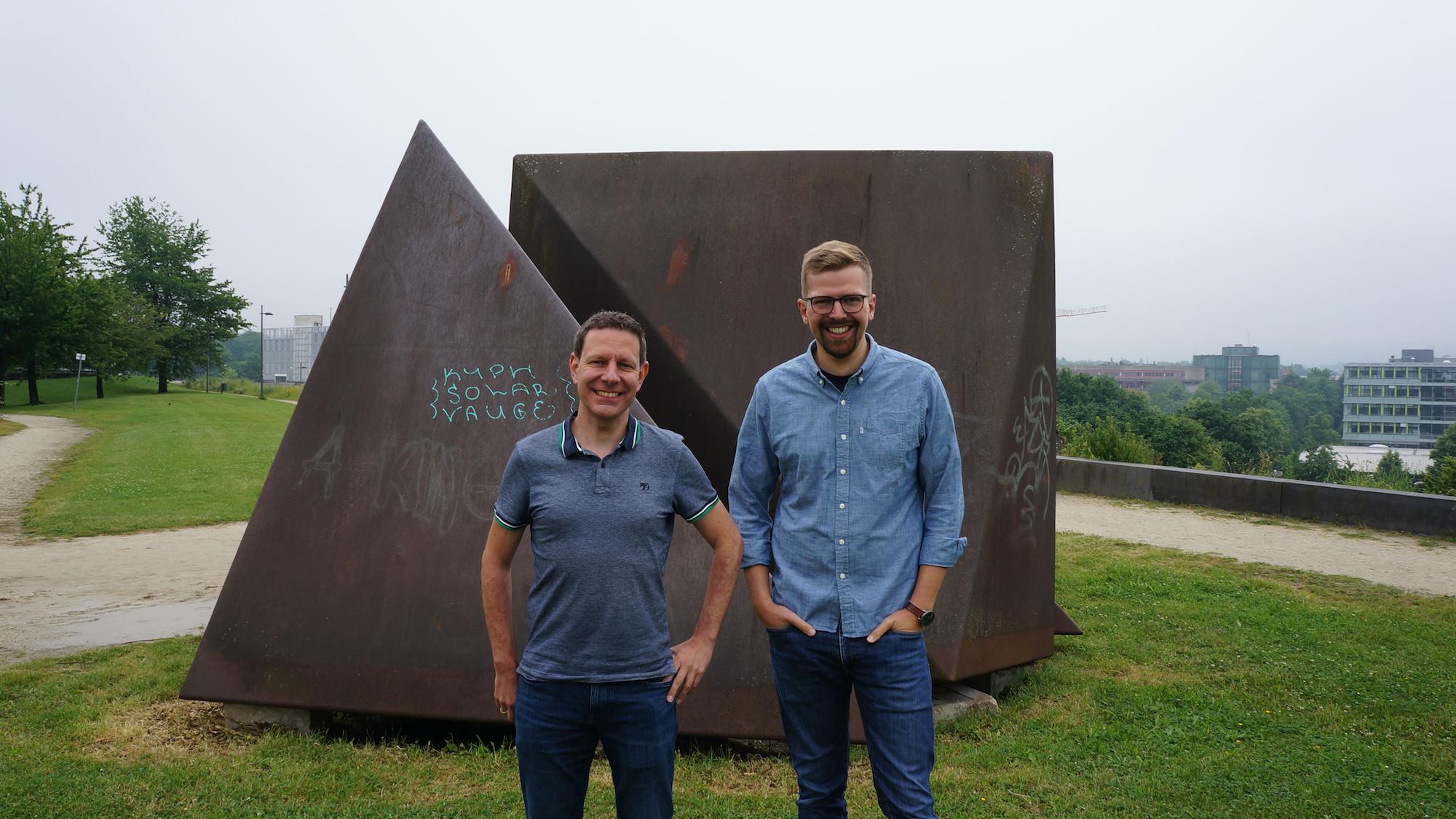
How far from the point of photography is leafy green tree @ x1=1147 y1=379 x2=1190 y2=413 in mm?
96863

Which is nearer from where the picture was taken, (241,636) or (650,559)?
(650,559)

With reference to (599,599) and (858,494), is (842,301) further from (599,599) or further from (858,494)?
(599,599)

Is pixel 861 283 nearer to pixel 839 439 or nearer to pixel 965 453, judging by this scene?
pixel 839 439

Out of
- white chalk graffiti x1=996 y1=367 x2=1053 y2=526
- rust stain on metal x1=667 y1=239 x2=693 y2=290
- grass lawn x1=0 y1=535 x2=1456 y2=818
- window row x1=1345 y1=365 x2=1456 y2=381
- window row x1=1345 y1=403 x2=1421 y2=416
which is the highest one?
window row x1=1345 y1=365 x2=1456 y2=381

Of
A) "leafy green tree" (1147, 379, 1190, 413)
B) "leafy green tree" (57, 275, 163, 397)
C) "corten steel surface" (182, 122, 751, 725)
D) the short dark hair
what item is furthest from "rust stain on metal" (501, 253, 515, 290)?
"leafy green tree" (1147, 379, 1190, 413)

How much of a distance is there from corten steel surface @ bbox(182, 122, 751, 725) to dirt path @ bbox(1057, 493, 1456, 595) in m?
7.74

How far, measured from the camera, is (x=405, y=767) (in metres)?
4.19

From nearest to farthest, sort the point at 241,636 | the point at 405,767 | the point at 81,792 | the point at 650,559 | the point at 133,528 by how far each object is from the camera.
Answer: the point at 650,559
the point at 81,792
the point at 405,767
the point at 241,636
the point at 133,528

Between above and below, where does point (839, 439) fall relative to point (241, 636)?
above

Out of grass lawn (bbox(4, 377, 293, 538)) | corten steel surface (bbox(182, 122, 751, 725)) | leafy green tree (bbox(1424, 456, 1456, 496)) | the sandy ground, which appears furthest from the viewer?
leafy green tree (bbox(1424, 456, 1456, 496))

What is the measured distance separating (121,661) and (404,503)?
107 inches

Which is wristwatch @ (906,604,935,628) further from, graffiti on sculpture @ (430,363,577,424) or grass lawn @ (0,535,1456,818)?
graffiti on sculpture @ (430,363,577,424)

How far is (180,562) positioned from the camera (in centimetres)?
978

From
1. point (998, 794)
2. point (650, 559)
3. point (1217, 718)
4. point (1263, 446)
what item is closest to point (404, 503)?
point (650, 559)
